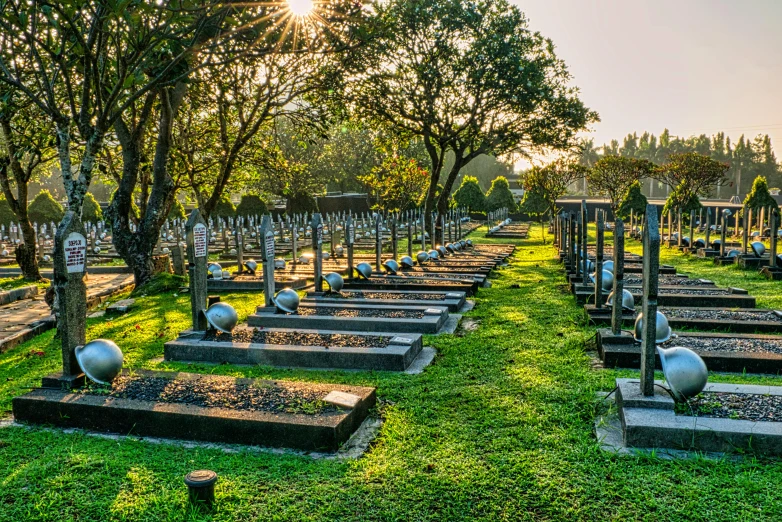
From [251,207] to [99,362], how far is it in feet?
96.7

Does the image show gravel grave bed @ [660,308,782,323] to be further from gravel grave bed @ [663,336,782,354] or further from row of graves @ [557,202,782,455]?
gravel grave bed @ [663,336,782,354]

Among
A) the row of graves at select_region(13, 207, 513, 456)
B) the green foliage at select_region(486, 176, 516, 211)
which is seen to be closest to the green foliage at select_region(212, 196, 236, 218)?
the green foliage at select_region(486, 176, 516, 211)

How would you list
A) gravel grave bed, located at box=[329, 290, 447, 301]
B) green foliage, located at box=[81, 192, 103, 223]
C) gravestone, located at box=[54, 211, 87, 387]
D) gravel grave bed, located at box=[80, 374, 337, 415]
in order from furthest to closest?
green foliage, located at box=[81, 192, 103, 223] → gravel grave bed, located at box=[329, 290, 447, 301] → gravestone, located at box=[54, 211, 87, 387] → gravel grave bed, located at box=[80, 374, 337, 415]

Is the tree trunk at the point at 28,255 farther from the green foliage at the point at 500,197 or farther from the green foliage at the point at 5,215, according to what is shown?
the green foliage at the point at 500,197

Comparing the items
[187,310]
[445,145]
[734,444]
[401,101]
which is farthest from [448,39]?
[734,444]

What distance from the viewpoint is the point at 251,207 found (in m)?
34.2

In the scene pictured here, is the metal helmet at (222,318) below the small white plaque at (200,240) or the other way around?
below

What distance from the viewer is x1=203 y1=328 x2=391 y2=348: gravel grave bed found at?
713 cm

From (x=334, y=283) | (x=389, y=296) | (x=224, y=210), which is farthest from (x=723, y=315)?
(x=224, y=210)

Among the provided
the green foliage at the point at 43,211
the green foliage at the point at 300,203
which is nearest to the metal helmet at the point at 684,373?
the green foliage at the point at 43,211

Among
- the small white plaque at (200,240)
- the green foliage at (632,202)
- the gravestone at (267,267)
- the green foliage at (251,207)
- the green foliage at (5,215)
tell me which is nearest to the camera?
the small white plaque at (200,240)

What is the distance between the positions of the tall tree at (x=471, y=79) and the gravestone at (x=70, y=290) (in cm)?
1665

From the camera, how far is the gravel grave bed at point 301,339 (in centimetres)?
713

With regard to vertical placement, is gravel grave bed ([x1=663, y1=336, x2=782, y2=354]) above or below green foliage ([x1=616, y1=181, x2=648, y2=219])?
below
